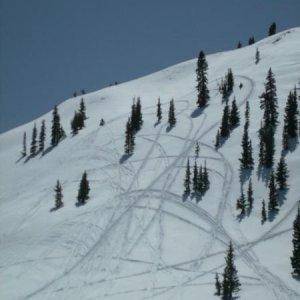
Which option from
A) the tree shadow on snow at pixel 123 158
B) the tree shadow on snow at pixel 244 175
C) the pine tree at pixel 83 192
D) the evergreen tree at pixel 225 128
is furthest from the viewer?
the tree shadow on snow at pixel 123 158

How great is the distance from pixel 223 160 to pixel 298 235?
931 inches

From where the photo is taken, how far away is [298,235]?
1973 inches

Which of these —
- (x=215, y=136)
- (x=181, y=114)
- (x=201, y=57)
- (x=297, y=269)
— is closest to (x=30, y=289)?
(x=297, y=269)

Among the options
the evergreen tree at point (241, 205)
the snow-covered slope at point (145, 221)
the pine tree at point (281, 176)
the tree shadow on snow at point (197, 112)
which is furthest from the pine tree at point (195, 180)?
the tree shadow on snow at point (197, 112)

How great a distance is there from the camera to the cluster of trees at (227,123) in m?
78.1

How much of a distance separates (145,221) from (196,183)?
28.7ft

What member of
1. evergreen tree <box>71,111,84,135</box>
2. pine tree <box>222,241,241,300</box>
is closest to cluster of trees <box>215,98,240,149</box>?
pine tree <box>222,241,241,300</box>

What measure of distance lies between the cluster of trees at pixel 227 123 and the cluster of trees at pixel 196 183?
941 cm

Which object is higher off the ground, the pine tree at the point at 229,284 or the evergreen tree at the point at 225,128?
the evergreen tree at the point at 225,128

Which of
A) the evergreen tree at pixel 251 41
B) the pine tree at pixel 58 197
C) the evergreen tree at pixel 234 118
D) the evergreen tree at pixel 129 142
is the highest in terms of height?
the evergreen tree at pixel 251 41

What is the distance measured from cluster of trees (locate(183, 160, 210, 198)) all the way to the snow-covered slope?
1097mm

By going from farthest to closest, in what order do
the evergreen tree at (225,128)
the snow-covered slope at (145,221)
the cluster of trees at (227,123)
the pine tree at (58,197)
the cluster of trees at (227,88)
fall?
the cluster of trees at (227,88), the evergreen tree at (225,128), the cluster of trees at (227,123), the pine tree at (58,197), the snow-covered slope at (145,221)

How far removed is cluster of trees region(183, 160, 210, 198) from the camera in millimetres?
67312

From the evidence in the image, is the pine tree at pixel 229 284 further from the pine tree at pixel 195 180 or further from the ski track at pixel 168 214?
the pine tree at pixel 195 180
